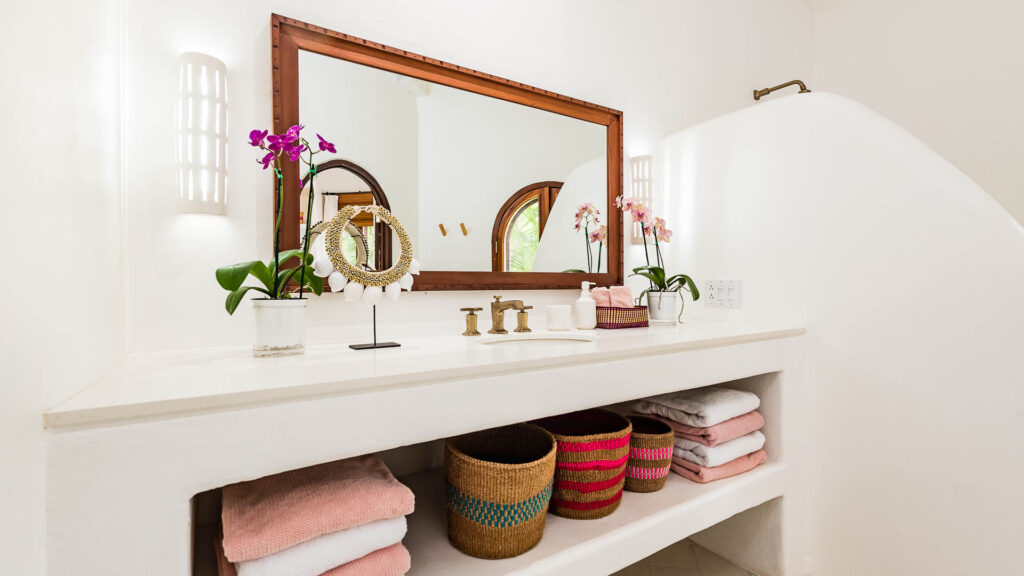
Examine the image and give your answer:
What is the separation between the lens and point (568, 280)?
1.65 metres

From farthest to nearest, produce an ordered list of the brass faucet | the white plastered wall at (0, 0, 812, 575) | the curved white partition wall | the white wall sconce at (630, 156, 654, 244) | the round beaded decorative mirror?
the white wall sconce at (630, 156, 654, 244) < the brass faucet < the curved white partition wall < the round beaded decorative mirror < the white plastered wall at (0, 0, 812, 575)

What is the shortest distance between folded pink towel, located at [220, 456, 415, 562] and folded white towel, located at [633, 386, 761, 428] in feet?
2.82

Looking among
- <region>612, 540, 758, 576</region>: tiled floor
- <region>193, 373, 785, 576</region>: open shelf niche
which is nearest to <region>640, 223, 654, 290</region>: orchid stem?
<region>193, 373, 785, 576</region>: open shelf niche

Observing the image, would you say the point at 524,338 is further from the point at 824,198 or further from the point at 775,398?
the point at 824,198

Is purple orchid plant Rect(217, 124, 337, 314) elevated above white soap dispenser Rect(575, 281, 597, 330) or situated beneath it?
elevated above

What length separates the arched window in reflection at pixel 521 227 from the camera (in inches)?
58.9

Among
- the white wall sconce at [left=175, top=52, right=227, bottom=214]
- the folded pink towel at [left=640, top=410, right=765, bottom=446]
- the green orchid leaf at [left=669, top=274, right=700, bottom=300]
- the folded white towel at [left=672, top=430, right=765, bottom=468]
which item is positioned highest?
the white wall sconce at [left=175, top=52, right=227, bottom=214]

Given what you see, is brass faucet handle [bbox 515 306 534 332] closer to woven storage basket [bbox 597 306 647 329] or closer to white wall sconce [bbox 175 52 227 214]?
woven storage basket [bbox 597 306 647 329]

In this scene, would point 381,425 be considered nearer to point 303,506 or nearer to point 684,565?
point 303,506

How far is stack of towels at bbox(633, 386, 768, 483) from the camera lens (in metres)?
1.29

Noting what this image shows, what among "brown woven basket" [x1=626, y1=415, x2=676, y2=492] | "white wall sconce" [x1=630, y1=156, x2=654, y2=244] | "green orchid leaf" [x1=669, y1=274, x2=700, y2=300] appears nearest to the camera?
"brown woven basket" [x1=626, y1=415, x2=676, y2=492]

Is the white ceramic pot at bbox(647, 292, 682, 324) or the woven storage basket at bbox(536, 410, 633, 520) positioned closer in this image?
the woven storage basket at bbox(536, 410, 633, 520)

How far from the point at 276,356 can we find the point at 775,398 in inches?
53.6

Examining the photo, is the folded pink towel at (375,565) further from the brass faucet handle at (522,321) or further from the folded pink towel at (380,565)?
the brass faucet handle at (522,321)
